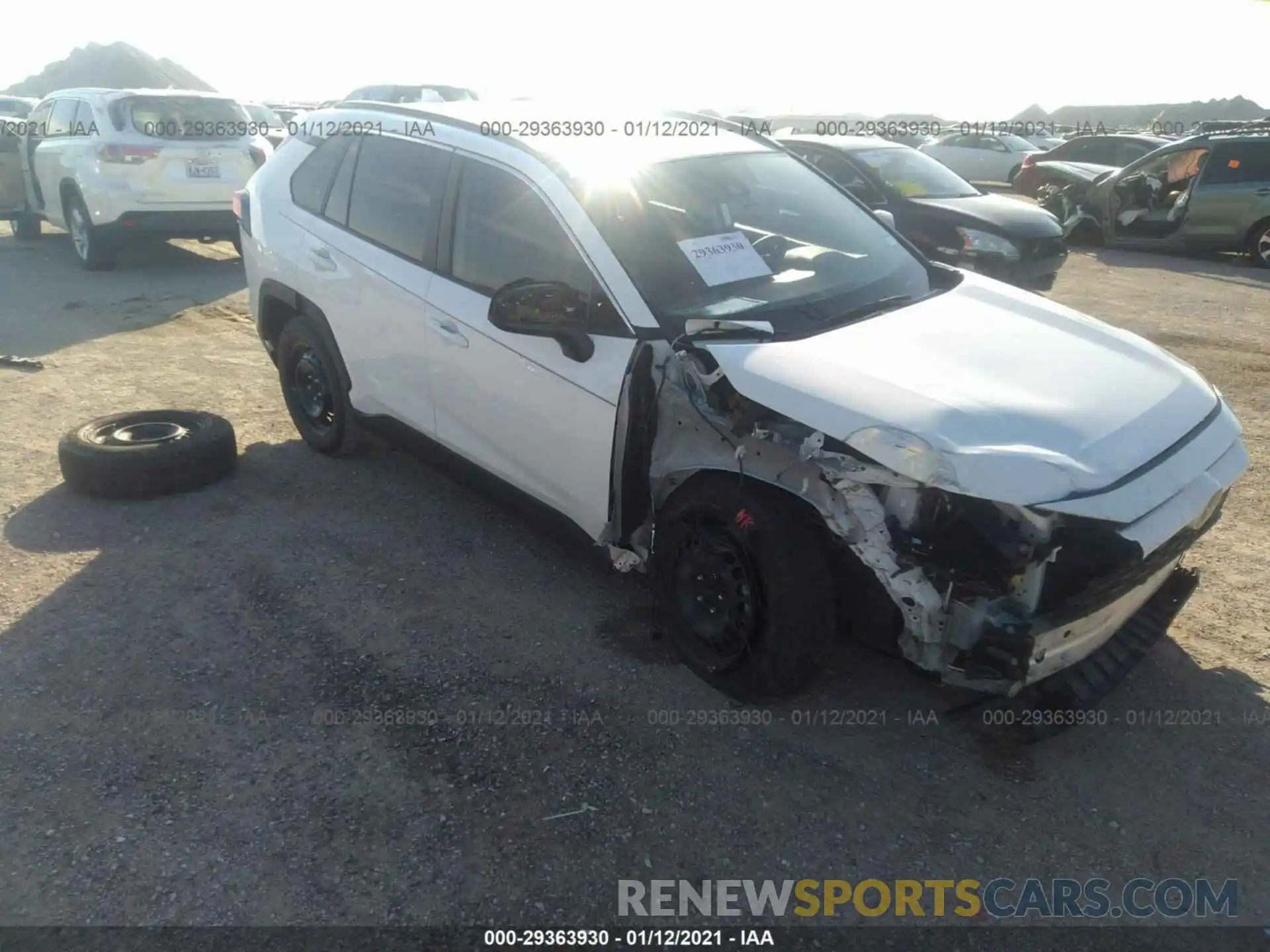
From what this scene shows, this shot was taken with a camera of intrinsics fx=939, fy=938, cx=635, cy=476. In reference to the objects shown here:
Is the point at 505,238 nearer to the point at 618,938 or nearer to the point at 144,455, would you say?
the point at 144,455

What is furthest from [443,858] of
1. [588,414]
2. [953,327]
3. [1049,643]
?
[953,327]

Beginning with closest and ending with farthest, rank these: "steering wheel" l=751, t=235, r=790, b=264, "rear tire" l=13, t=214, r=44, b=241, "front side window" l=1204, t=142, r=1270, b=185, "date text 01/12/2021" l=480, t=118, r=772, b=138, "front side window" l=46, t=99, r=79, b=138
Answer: "steering wheel" l=751, t=235, r=790, b=264
"date text 01/12/2021" l=480, t=118, r=772, b=138
"front side window" l=46, t=99, r=79, b=138
"front side window" l=1204, t=142, r=1270, b=185
"rear tire" l=13, t=214, r=44, b=241

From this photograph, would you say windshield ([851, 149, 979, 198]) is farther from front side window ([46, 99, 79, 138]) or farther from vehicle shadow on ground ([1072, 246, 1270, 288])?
front side window ([46, 99, 79, 138])

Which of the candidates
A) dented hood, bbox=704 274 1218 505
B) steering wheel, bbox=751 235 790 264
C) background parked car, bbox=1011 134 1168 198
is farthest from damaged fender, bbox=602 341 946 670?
background parked car, bbox=1011 134 1168 198

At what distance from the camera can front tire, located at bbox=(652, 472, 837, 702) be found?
9.43 ft

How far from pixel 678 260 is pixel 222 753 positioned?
2.26m

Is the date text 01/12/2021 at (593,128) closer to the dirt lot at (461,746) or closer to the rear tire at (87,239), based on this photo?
the dirt lot at (461,746)

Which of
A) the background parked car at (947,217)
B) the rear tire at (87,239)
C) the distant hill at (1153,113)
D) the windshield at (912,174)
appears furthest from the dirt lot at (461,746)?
the distant hill at (1153,113)

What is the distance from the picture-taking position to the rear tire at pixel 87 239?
9.76 meters

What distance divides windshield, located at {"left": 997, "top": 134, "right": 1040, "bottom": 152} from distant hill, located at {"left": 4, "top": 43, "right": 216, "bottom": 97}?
3821 centimetres

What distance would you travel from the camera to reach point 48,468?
5059mm

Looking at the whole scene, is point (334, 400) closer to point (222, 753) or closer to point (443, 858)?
point (222, 753)

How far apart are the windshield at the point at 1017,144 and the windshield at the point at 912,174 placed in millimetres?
14715

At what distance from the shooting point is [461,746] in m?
3.02
